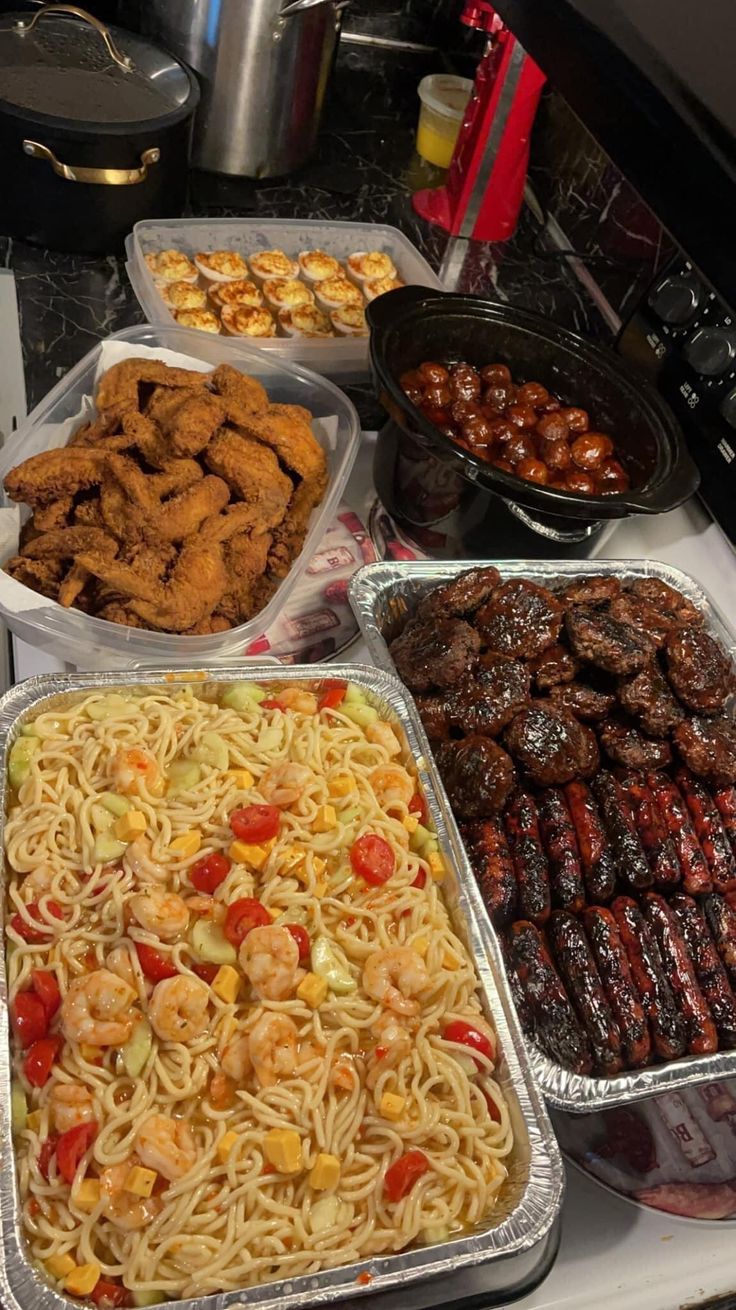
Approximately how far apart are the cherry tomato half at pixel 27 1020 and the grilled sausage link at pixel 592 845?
0.96m

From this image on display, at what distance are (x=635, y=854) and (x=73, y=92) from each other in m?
2.48

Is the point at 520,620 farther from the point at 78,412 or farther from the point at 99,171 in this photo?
the point at 99,171

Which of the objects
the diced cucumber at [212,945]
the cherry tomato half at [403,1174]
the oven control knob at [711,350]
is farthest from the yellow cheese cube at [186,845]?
the oven control knob at [711,350]

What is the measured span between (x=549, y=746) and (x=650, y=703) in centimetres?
28

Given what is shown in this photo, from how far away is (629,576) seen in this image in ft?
7.40

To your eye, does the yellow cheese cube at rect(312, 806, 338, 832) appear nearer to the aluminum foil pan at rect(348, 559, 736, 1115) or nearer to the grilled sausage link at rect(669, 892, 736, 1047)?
the aluminum foil pan at rect(348, 559, 736, 1115)

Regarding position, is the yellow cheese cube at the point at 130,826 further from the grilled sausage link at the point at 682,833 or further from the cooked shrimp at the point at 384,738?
the grilled sausage link at the point at 682,833

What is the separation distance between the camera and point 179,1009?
1.25 metres

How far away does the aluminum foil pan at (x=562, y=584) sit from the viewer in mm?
Answer: 1423

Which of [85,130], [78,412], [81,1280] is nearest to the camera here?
[81,1280]

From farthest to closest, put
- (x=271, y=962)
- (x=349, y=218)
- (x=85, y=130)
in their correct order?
(x=349, y=218), (x=85, y=130), (x=271, y=962)

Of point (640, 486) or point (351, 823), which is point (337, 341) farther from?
point (351, 823)

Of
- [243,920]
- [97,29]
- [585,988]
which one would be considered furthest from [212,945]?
[97,29]

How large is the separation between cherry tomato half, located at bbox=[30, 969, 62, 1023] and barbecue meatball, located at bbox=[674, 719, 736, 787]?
1.25 m
